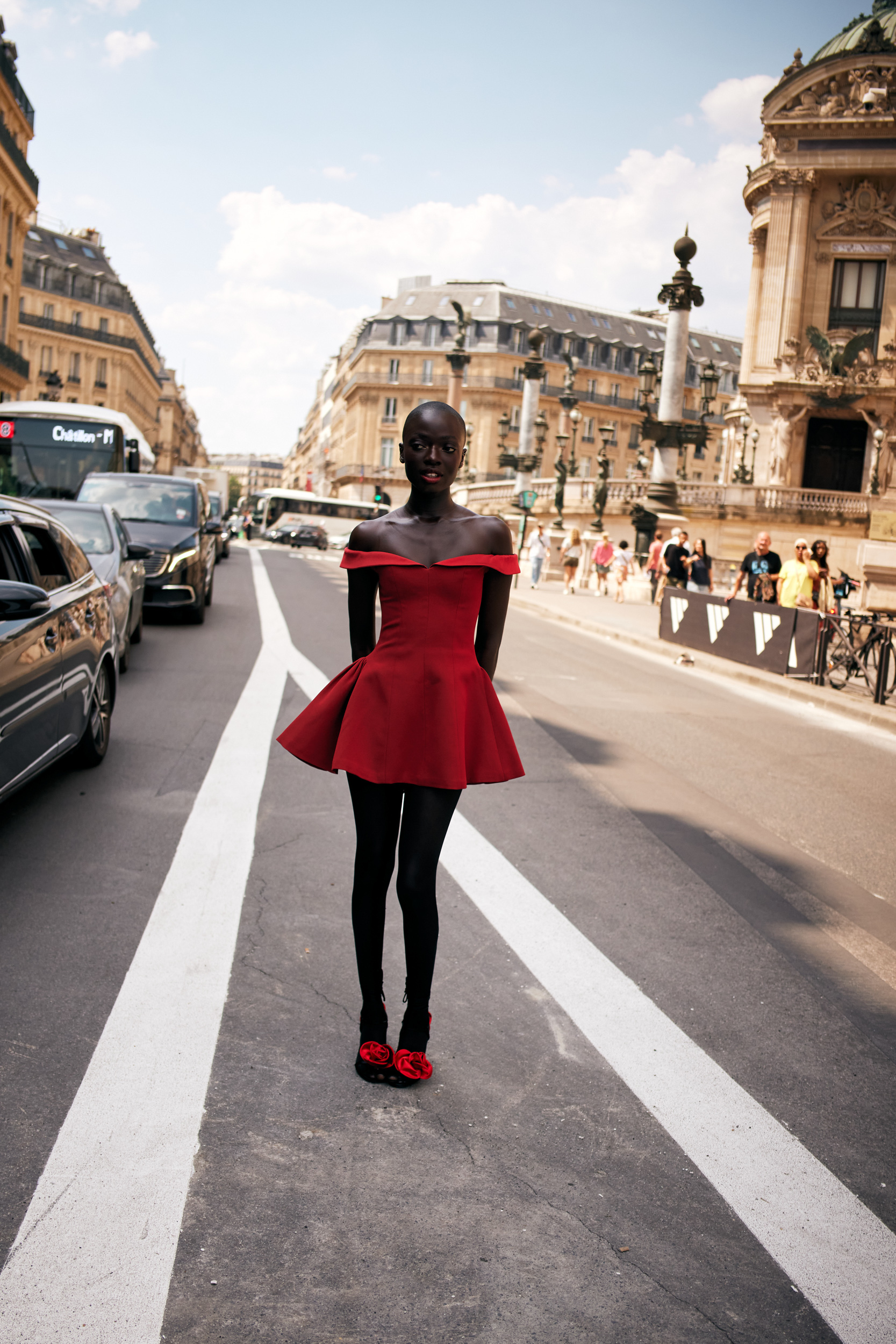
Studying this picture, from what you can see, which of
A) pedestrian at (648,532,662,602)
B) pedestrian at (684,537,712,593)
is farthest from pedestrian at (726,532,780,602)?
pedestrian at (648,532,662,602)

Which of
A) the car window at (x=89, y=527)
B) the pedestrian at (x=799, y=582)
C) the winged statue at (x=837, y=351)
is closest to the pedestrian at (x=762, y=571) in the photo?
the pedestrian at (x=799, y=582)

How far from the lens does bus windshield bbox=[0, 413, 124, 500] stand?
18.8m

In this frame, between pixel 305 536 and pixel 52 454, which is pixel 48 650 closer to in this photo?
pixel 52 454

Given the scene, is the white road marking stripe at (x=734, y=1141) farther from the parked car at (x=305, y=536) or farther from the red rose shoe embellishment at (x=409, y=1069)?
the parked car at (x=305, y=536)

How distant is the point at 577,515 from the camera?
4400 cm

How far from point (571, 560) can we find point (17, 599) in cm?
2612

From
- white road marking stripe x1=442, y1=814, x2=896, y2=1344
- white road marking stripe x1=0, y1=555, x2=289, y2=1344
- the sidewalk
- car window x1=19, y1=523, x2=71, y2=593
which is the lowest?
the sidewalk

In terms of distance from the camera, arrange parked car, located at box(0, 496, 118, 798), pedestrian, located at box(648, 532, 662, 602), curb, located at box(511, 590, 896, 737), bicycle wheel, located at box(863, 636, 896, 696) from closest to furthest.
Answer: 1. parked car, located at box(0, 496, 118, 798)
2. curb, located at box(511, 590, 896, 737)
3. bicycle wheel, located at box(863, 636, 896, 696)
4. pedestrian, located at box(648, 532, 662, 602)

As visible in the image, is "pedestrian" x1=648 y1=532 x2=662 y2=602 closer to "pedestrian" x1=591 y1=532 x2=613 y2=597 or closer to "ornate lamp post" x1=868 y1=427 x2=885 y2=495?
"pedestrian" x1=591 y1=532 x2=613 y2=597

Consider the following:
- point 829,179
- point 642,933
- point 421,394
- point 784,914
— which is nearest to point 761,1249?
point 642,933

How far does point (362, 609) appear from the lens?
313 centimetres

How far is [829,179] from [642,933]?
50.5 m

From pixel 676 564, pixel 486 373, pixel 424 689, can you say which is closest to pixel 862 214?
pixel 676 564

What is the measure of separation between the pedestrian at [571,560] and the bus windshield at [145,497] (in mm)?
14832
